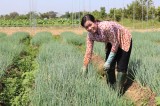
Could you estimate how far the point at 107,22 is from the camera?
4.41m

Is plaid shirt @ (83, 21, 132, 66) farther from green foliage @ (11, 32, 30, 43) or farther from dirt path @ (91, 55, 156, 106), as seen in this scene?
green foliage @ (11, 32, 30, 43)

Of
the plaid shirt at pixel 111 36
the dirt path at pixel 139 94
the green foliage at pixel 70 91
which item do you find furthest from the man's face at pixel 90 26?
the dirt path at pixel 139 94

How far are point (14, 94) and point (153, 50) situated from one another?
3.56m

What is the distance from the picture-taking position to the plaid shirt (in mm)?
4348

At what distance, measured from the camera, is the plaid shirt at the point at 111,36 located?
4348mm

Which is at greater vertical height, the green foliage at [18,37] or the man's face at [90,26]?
the man's face at [90,26]

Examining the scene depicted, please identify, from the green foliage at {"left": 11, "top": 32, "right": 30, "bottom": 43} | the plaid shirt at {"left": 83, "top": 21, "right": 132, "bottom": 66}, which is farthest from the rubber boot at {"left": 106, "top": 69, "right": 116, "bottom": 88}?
the green foliage at {"left": 11, "top": 32, "right": 30, "bottom": 43}

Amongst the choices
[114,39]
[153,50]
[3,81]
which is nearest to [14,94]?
[3,81]

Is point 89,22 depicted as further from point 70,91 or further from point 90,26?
point 70,91

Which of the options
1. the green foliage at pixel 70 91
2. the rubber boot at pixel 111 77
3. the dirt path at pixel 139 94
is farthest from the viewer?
the rubber boot at pixel 111 77

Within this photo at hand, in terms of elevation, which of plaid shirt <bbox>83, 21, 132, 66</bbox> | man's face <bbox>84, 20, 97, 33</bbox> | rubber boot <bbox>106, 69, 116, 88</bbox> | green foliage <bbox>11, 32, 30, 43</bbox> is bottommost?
green foliage <bbox>11, 32, 30, 43</bbox>

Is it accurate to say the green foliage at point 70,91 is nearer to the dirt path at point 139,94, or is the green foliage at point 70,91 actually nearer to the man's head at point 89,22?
the dirt path at point 139,94

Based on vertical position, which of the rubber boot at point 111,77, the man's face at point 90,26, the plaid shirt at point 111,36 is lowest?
the rubber boot at point 111,77

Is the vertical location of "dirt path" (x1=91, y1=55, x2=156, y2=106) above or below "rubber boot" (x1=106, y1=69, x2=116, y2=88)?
below
